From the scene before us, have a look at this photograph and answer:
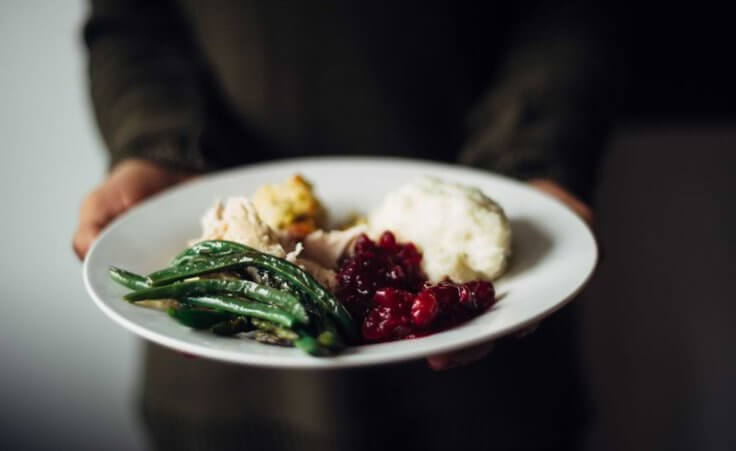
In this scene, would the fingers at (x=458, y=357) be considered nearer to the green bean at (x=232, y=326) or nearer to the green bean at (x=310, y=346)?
the green bean at (x=310, y=346)

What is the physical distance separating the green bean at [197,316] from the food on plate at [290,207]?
498mm

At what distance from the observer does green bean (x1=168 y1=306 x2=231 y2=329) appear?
144 cm

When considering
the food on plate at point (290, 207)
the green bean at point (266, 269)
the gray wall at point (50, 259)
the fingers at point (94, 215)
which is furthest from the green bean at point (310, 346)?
the gray wall at point (50, 259)

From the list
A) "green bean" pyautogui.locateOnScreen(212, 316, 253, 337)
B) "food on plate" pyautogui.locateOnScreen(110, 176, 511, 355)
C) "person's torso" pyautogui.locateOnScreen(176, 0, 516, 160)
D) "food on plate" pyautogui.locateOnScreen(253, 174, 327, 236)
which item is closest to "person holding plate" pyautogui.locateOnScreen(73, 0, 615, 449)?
"person's torso" pyautogui.locateOnScreen(176, 0, 516, 160)

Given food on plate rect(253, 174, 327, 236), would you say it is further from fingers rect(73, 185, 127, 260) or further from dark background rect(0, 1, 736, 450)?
dark background rect(0, 1, 736, 450)

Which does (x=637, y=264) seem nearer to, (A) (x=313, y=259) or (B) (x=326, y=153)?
(B) (x=326, y=153)

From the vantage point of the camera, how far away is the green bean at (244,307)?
1.38 metres

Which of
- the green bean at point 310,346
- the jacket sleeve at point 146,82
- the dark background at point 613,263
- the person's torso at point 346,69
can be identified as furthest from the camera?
the dark background at point 613,263

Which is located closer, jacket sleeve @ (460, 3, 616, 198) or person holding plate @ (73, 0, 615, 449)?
jacket sleeve @ (460, 3, 616, 198)

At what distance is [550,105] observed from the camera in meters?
2.62

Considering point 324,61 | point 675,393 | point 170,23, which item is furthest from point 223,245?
point 675,393

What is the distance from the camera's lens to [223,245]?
5.23 feet

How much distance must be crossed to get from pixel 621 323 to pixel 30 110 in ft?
13.6

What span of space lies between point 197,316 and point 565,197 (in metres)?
1.42
